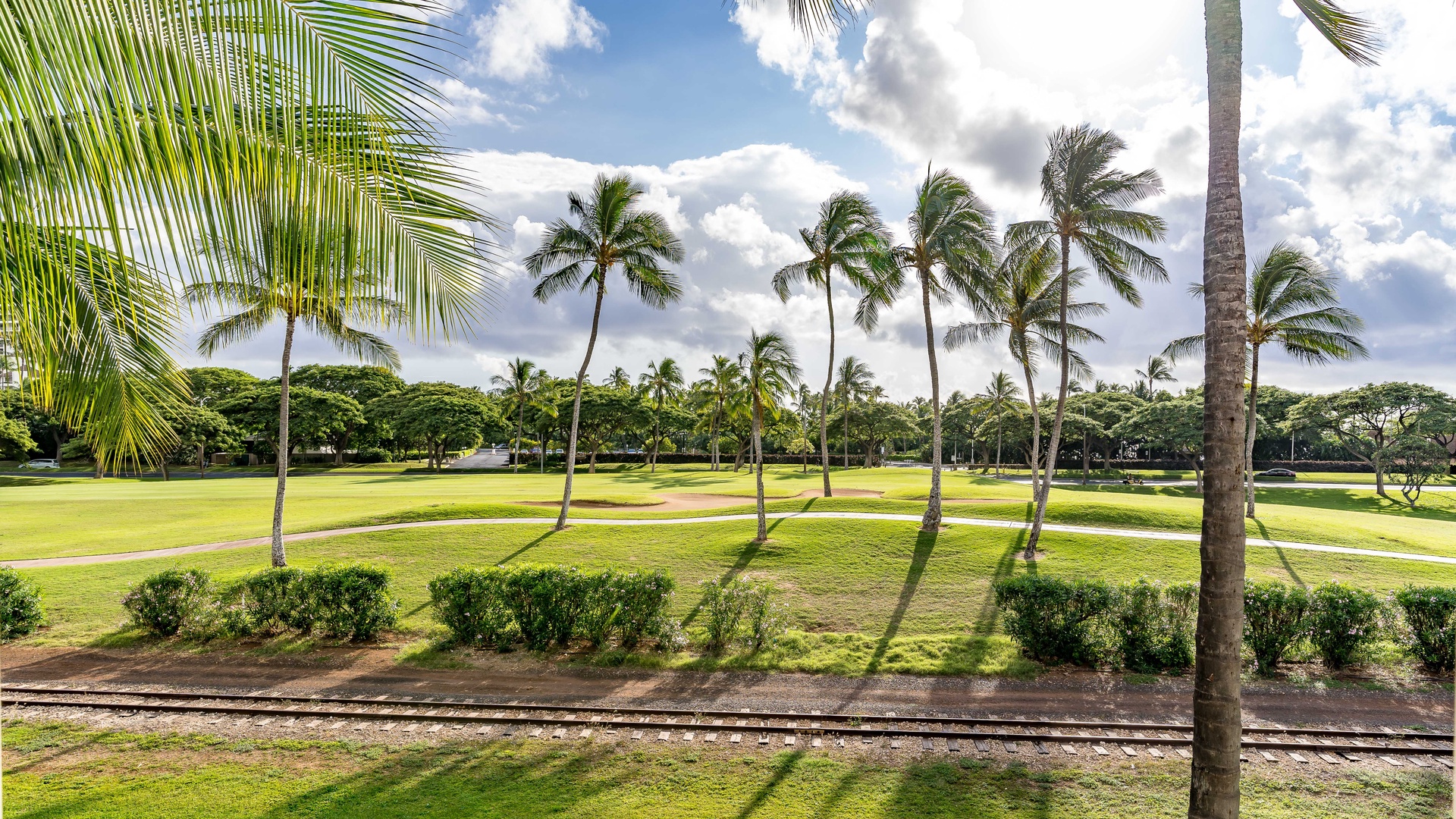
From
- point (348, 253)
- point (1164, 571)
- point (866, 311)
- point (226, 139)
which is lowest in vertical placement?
point (1164, 571)

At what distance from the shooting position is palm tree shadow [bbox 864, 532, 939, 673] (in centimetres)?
1149

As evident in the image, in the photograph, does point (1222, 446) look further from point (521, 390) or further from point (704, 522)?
point (521, 390)

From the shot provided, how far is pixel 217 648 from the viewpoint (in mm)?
11680

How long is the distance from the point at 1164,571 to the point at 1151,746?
10226mm

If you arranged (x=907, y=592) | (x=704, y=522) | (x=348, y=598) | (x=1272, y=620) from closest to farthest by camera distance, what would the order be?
1. (x=1272, y=620)
2. (x=348, y=598)
3. (x=907, y=592)
4. (x=704, y=522)

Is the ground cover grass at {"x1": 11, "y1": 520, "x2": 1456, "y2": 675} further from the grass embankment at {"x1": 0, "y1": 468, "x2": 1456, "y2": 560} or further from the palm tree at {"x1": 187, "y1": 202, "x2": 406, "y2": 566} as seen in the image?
the palm tree at {"x1": 187, "y1": 202, "x2": 406, "y2": 566}

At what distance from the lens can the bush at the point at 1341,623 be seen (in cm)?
1071

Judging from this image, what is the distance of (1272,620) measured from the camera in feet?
35.7

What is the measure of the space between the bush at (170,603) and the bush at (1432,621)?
867 inches

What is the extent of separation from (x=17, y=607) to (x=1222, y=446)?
64.0ft

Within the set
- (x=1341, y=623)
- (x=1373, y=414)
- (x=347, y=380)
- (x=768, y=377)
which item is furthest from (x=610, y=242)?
(x=347, y=380)

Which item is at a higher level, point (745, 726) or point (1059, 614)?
point (1059, 614)

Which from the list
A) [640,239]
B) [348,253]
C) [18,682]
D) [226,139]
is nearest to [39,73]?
[226,139]

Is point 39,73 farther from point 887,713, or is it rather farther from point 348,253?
point 887,713
